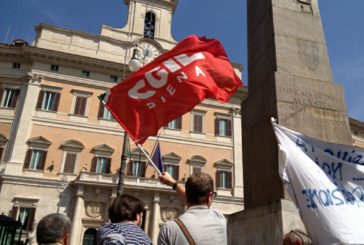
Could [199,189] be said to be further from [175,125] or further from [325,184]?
[175,125]

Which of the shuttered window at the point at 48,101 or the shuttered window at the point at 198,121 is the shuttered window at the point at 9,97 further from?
the shuttered window at the point at 198,121

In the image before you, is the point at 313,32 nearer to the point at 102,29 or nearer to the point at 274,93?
the point at 274,93

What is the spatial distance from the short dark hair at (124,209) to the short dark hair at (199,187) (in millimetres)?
423

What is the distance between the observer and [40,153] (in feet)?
67.2

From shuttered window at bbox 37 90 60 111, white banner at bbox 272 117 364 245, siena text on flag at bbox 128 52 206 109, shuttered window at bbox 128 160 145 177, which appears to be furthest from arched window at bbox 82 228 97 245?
white banner at bbox 272 117 364 245

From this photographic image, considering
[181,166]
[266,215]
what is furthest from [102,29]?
[266,215]

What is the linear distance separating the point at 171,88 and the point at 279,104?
1.59 m

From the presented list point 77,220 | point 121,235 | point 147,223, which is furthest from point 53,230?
point 147,223

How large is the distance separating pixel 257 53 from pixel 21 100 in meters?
20.3

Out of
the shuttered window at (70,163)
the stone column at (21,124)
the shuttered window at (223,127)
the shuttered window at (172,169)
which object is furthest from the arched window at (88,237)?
the shuttered window at (223,127)

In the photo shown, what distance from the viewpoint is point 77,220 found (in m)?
19.0

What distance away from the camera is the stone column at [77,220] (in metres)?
18.8

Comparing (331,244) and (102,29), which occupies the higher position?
(102,29)

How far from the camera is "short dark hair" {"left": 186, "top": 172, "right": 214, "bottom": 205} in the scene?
6.98ft
